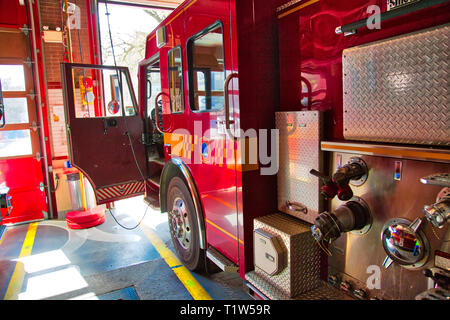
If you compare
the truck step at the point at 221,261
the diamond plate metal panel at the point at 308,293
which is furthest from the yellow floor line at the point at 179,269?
the diamond plate metal panel at the point at 308,293

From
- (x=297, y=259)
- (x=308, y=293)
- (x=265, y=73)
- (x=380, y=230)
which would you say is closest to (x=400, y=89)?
(x=380, y=230)

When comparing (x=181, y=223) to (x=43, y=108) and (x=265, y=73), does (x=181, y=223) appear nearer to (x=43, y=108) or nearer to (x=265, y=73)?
(x=265, y=73)

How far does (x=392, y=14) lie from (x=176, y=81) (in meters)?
2.30

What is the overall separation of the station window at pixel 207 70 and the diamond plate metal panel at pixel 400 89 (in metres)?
1.11

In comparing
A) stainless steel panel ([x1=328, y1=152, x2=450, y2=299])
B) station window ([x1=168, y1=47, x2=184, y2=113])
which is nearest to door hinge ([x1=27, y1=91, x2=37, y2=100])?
station window ([x1=168, y1=47, x2=184, y2=113])

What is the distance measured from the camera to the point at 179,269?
3.72m

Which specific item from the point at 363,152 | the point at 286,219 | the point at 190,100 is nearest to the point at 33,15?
the point at 190,100

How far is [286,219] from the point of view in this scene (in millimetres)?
2463

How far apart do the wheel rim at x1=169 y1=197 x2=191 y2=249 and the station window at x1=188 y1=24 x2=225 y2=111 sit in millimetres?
1145

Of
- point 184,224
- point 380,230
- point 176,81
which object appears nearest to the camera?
point 380,230

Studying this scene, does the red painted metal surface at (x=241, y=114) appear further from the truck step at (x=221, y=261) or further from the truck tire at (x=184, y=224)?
the truck tire at (x=184, y=224)

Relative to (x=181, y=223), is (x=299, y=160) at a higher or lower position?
higher

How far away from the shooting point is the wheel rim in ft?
11.7

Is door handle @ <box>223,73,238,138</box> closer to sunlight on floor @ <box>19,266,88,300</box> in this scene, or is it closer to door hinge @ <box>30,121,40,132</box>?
sunlight on floor @ <box>19,266,88,300</box>
